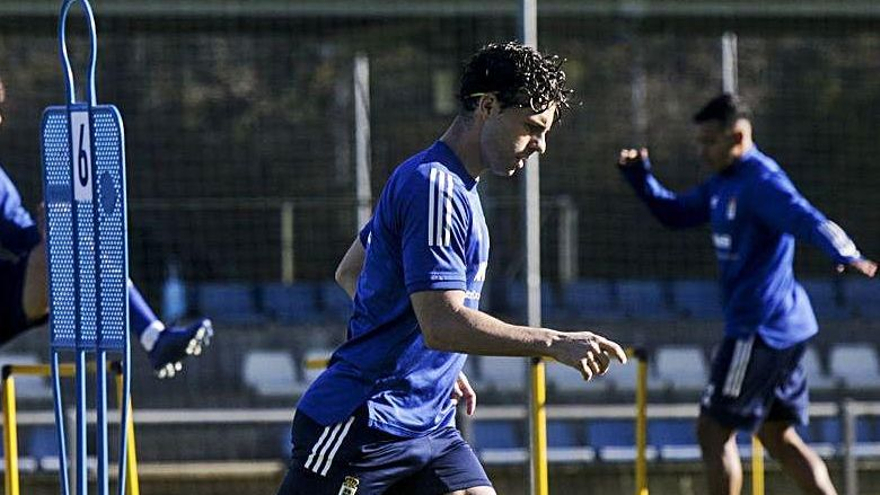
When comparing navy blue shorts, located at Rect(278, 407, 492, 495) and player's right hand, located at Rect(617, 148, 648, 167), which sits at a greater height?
player's right hand, located at Rect(617, 148, 648, 167)

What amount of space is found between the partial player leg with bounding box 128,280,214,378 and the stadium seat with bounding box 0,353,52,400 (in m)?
4.05

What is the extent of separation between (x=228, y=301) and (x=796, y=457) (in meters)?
6.49

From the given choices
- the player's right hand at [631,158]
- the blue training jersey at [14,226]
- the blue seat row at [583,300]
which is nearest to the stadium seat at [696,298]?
the blue seat row at [583,300]

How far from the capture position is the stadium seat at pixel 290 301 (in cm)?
1317

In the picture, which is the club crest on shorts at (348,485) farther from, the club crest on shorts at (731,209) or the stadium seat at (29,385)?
the stadium seat at (29,385)

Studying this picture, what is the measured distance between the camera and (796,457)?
7676mm

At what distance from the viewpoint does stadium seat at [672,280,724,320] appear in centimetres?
1369

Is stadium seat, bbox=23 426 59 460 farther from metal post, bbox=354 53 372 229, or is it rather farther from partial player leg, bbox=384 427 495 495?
partial player leg, bbox=384 427 495 495

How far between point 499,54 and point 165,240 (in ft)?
32.6

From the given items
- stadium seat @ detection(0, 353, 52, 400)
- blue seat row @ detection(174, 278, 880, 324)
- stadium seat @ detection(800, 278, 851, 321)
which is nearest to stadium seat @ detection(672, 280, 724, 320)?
blue seat row @ detection(174, 278, 880, 324)

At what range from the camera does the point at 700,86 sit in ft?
58.7

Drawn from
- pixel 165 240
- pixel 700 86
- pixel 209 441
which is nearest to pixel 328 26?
pixel 165 240

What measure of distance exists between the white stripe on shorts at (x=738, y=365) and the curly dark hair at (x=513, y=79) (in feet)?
10.6

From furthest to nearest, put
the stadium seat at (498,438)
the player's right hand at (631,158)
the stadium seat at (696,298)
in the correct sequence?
the stadium seat at (696,298), the stadium seat at (498,438), the player's right hand at (631,158)
